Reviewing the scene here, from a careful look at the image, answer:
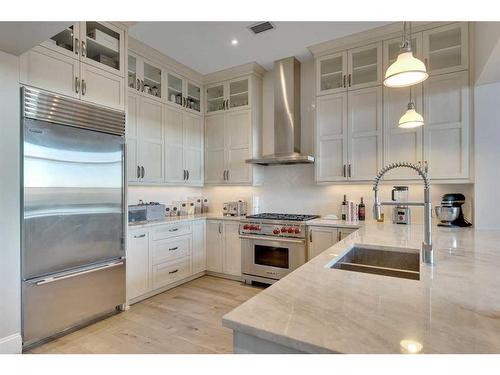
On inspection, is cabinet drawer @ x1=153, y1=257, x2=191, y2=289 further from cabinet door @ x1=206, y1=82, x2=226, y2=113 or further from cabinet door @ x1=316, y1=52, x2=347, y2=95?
cabinet door @ x1=316, y1=52, x2=347, y2=95

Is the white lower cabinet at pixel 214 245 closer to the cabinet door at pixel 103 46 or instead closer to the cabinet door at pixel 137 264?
the cabinet door at pixel 137 264

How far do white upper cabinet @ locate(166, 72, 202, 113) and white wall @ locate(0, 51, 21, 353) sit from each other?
190cm

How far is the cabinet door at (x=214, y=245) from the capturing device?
4.00 m

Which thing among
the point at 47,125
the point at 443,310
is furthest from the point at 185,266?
the point at 443,310

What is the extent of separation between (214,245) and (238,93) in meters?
2.27

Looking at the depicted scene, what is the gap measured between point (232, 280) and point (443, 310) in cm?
325

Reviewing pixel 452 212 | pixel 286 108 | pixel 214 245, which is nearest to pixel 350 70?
pixel 286 108

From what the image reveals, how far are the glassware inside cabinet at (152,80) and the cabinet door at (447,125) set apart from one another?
10.3 feet

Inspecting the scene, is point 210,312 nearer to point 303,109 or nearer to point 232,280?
point 232,280

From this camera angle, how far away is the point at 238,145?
164 inches

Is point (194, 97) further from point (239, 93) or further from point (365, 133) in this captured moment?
point (365, 133)

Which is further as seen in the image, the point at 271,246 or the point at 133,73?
the point at 271,246

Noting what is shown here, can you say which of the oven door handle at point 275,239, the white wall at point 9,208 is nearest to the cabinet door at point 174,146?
the oven door handle at point 275,239
